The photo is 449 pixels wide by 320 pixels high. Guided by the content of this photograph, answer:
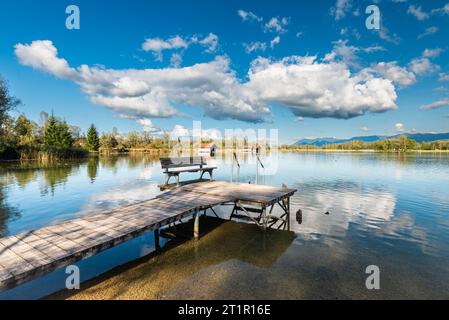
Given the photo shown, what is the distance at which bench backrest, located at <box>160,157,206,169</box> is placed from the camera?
13355mm

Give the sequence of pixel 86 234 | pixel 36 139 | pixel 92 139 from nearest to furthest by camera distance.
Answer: pixel 86 234 < pixel 36 139 < pixel 92 139

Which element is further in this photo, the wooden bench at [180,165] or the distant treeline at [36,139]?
the distant treeline at [36,139]

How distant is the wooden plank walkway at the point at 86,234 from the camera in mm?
4551

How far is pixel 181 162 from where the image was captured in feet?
47.3

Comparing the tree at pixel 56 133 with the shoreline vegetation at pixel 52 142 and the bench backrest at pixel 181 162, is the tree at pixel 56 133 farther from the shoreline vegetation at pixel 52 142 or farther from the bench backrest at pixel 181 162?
the bench backrest at pixel 181 162

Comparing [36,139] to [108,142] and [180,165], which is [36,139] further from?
[180,165]

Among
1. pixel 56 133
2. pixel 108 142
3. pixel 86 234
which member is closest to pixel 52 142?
pixel 56 133

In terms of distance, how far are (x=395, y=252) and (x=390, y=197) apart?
10.8 metres

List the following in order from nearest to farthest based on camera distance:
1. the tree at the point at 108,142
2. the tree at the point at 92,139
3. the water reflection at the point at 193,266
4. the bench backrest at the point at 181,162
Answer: the water reflection at the point at 193,266
the bench backrest at the point at 181,162
the tree at the point at 92,139
the tree at the point at 108,142

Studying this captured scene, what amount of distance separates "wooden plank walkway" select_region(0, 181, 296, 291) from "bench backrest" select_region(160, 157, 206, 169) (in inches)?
113

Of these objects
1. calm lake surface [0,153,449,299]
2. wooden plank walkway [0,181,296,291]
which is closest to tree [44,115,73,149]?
calm lake surface [0,153,449,299]

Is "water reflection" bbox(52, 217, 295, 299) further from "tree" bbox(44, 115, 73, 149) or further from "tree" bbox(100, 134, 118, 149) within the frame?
"tree" bbox(100, 134, 118, 149)

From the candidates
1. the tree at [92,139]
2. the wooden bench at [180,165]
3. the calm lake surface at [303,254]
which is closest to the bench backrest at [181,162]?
the wooden bench at [180,165]

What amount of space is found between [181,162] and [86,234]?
8.44m
